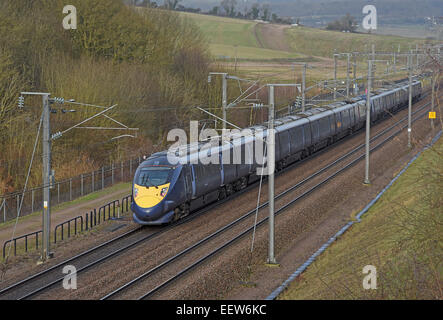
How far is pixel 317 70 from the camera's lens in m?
114

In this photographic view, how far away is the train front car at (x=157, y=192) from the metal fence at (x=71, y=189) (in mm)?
8833

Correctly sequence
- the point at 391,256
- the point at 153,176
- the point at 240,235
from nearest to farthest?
the point at 391,256
the point at 240,235
the point at 153,176

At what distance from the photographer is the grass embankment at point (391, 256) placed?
50.6 feet

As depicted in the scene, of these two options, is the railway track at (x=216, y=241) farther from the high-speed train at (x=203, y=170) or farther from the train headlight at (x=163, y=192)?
the train headlight at (x=163, y=192)

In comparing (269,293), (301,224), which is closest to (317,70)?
(301,224)

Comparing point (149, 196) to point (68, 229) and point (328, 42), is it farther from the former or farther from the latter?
point (328, 42)

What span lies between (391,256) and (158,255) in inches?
338

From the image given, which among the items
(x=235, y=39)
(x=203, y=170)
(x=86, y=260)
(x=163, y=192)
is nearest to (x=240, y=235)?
(x=163, y=192)

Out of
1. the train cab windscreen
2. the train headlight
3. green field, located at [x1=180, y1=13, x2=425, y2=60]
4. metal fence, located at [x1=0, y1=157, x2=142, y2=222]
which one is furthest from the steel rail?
green field, located at [x1=180, y1=13, x2=425, y2=60]

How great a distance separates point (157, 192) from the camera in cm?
2739

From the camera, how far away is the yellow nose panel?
89.8 ft

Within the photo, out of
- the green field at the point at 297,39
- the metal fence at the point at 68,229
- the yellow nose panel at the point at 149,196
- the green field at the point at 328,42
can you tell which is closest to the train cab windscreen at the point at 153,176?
the yellow nose panel at the point at 149,196
